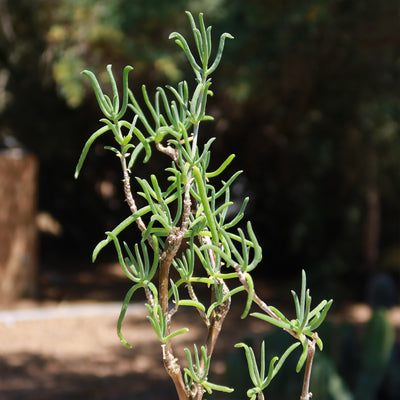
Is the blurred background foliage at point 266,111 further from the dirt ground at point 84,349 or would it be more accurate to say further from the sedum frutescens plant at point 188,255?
the sedum frutescens plant at point 188,255

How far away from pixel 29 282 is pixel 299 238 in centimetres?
326

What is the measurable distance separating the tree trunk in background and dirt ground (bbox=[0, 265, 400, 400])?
0.83ft

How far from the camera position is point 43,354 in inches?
209

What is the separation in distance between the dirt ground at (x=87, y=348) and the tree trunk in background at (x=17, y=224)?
9.9 inches

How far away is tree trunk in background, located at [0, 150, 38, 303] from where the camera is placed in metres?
6.74

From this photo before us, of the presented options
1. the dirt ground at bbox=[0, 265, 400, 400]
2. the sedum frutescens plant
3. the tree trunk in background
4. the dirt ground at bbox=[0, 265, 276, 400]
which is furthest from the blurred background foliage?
the sedum frutescens plant

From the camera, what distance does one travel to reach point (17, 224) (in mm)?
6816

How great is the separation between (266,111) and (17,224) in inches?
125

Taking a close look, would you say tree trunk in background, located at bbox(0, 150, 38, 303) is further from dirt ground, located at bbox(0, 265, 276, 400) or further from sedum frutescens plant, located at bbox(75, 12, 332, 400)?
sedum frutescens plant, located at bbox(75, 12, 332, 400)

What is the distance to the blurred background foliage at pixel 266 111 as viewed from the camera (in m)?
4.69

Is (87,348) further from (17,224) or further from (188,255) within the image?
(188,255)

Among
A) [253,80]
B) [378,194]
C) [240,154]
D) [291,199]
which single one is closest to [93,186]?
[240,154]

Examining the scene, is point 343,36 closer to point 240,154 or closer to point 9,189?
point 240,154

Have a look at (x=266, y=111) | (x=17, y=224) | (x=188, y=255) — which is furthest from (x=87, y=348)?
(x=188, y=255)
